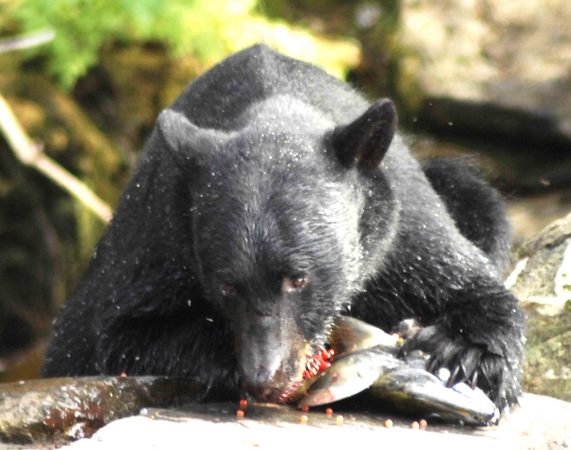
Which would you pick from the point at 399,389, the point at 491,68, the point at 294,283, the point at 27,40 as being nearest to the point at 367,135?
the point at 294,283

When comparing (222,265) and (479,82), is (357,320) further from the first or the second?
(479,82)

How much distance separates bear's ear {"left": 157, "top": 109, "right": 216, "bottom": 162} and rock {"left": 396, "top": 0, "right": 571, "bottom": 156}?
252 inches

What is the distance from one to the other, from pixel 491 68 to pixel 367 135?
690cm

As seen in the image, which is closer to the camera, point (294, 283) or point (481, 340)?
point (294, 283)

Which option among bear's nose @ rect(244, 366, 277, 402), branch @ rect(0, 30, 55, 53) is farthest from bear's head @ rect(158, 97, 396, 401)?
branch @ rect(0, 30, 55, 53)

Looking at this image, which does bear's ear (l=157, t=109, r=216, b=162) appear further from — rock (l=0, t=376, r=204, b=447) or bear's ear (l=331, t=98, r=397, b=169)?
rock (l=0, t=376, r=204, b=447)

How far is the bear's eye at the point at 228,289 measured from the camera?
421 cm

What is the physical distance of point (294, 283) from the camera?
423 centimetres

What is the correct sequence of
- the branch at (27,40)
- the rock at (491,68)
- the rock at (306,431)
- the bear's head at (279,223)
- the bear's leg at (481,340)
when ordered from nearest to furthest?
the rock at (306,431) < the bear's head at (279,223) < the bear's leg at (481,340) < the branch at (27,40) < the rock at (491,68)

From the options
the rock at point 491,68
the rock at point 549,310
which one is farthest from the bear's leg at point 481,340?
the rock at point 491,68

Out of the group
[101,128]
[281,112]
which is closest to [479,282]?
[281,112]

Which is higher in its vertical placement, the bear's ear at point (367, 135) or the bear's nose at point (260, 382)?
the bear's ear at point (367, 135)

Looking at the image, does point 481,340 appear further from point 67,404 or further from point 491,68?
point 491,68

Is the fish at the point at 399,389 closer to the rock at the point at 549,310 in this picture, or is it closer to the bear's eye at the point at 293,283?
the bear's eye at the point at 293,283
